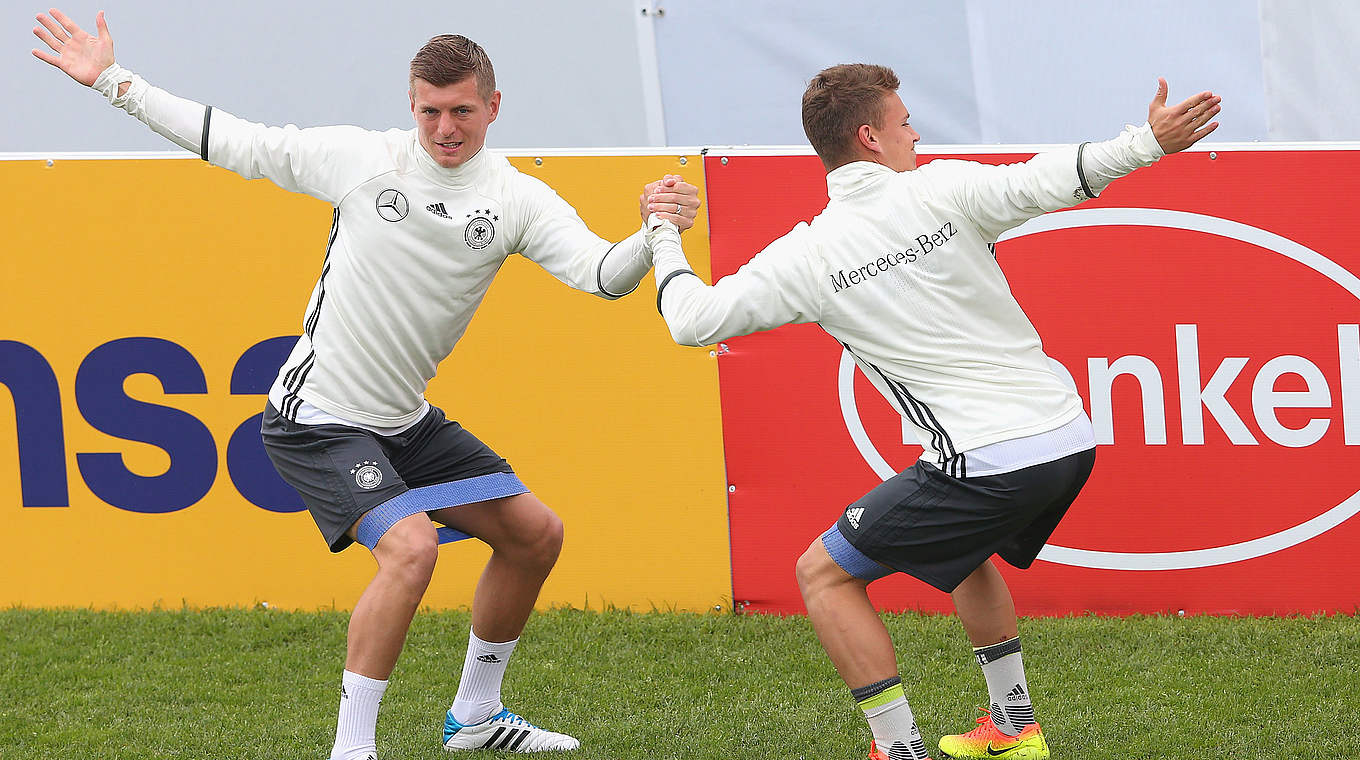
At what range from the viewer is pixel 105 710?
4527 mm

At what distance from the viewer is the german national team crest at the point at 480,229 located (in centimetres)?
384

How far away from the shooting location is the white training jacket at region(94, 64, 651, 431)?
379 centimetres

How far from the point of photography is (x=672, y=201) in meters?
3.69

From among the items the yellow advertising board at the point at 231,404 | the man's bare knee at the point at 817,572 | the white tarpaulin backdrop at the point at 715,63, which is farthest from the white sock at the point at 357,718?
the white tarpaulin backdrop at the point at 715,63

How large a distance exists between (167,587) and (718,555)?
7.22 ft

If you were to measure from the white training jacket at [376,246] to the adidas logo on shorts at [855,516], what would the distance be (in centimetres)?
89

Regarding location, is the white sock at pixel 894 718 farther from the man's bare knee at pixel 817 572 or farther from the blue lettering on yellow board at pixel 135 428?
the blue lettering on yellow board at pixel 135 428

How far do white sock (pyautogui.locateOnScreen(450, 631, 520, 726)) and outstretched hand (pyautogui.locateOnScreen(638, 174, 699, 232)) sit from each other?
1.42 metres

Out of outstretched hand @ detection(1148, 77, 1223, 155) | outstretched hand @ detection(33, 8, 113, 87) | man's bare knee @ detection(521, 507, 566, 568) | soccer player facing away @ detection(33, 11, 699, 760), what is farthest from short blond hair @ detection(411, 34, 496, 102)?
outstretched hand @ detection(1148, 77, 1223, 155)

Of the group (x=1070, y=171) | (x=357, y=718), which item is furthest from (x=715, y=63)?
(x=357, y=718)

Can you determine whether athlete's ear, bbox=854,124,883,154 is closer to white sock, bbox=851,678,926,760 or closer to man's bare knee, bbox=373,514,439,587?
white sock, bbox=851,678,926,760

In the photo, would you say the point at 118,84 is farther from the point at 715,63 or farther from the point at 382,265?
the point at 715,63

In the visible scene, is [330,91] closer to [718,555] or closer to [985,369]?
[718,555]

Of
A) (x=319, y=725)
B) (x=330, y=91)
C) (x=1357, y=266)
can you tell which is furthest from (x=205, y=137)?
(x=1357, y=266)
